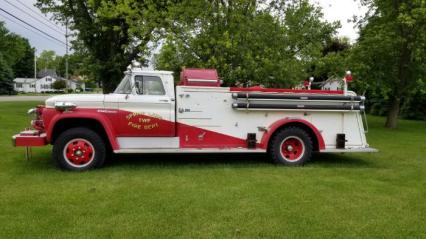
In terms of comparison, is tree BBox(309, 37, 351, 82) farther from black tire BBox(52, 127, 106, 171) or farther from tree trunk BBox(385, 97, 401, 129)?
black tire BBox(52, 127, 106, 171)

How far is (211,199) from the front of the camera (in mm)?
6754

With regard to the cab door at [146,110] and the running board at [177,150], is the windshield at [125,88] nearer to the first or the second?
the cab door at [146,110]

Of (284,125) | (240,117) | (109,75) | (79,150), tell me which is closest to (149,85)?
(79,150)

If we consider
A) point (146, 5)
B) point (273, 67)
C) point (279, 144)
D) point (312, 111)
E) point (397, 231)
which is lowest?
point (397, 231)

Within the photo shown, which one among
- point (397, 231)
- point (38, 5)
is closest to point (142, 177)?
point (397, 231)

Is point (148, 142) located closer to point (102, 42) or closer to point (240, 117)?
point (240, 117)

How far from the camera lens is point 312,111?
9.71 m

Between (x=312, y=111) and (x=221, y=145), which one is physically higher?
(x=312, y=111)

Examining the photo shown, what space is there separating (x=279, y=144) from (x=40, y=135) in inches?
185

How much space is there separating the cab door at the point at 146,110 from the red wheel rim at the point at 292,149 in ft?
7.85

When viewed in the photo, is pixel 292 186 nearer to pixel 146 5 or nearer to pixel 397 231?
pixel 397 231

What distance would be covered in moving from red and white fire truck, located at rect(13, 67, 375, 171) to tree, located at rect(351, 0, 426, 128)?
11782mm

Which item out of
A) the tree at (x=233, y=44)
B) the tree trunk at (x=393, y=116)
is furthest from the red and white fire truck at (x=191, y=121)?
the tree trunk at (x=393, y=116)

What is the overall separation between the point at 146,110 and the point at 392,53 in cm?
1574
